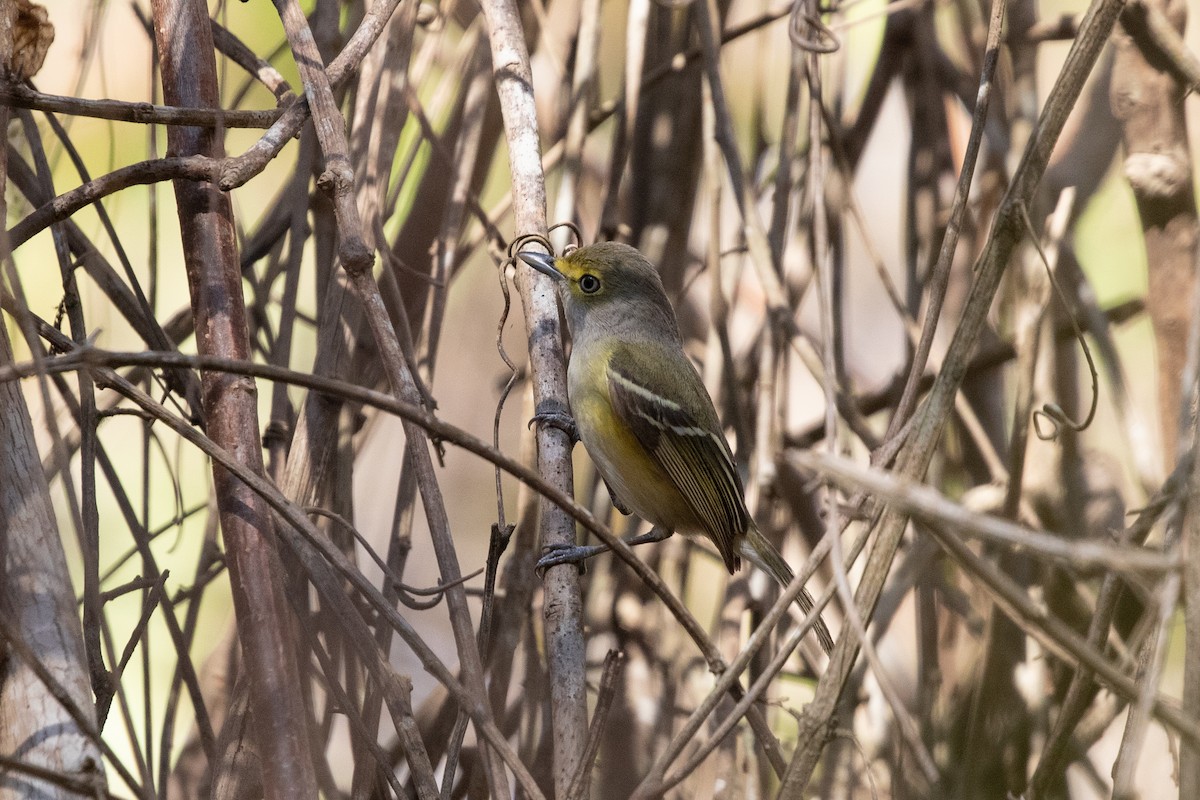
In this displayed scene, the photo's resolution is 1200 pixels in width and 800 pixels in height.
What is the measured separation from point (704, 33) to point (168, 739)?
274cm

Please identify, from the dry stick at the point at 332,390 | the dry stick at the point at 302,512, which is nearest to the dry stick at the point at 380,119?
the dry stick at the point at 302,512

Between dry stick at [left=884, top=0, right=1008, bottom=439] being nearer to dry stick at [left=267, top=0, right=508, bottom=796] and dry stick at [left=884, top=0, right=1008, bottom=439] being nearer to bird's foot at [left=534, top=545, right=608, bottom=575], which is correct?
bird's foot at [left=534, top=545, right=608, bottom=575]

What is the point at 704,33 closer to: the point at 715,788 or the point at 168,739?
the point at 715,788

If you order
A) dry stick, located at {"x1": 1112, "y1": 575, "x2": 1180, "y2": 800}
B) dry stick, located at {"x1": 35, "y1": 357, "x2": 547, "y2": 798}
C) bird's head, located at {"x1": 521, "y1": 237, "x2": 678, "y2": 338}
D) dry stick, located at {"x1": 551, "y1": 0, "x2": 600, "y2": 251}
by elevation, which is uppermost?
dry stick, located at {"x1": 551, "y1": 0, "x2": 600, "y2": 251}

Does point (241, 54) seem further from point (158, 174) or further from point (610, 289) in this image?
point (610, 289)

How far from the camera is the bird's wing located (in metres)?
3.76

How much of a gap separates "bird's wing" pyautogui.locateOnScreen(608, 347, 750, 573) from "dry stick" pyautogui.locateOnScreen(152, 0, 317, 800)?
1.81 m

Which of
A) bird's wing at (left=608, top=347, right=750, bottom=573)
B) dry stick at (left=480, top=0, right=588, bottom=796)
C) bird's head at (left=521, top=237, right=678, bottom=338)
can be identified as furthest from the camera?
bird's wing at (left=608, top=347, right=750, bottom=573)

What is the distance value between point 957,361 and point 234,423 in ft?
4.51

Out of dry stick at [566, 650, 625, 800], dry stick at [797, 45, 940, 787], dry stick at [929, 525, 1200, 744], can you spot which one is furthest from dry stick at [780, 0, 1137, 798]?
dry stick at [566, 650, 625, 800]

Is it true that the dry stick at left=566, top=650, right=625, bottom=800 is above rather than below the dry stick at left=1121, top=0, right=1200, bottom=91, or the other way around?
below

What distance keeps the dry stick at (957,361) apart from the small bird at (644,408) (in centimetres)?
190

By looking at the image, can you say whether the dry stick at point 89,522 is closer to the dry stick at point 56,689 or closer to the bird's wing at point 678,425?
the dry stick at point 56,689

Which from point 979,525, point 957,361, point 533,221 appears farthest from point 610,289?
point 979,525
